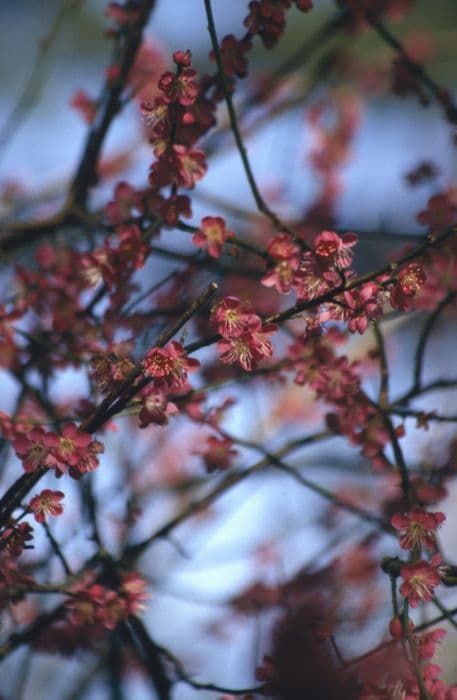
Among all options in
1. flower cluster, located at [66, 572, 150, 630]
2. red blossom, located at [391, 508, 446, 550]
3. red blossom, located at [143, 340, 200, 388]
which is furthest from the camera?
flower cluster, located at [66, 572, 150, 630]

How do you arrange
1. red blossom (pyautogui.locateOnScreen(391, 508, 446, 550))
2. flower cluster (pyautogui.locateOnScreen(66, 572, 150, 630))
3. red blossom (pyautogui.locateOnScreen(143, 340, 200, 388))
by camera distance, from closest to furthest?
1. red blossom (pyautogui.locateOnScreen(143, 340, 200, 388))
2. red blossom (pyautogui.locateOnScreen(391, 508, 446, 550))
3. flower cluster (pyautogui.locateOnScreen(66, 572, 150, 630))

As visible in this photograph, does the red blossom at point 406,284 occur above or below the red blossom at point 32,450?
above

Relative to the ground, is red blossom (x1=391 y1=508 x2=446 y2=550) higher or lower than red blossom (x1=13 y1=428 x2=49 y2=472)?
higher

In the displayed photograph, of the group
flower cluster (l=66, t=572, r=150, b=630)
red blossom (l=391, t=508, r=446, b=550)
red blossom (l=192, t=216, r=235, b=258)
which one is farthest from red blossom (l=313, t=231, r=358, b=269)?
flower cluster (l=66, t=572, r=150, b=630)

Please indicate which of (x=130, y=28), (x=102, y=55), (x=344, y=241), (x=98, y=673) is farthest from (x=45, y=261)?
(x=102, y=55)

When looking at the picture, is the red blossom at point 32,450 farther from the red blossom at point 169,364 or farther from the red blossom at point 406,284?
the red blossom at point 406,284

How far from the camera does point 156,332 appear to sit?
2779 millimetres

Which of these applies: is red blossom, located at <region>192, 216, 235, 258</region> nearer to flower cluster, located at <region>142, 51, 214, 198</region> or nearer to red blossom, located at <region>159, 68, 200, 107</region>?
flower cluster, located at <region>142, 51, 214, 198</region>

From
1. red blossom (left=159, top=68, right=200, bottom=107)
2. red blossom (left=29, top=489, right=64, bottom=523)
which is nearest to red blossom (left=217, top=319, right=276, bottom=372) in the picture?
red blossom (left=29, top=489, right=64, bottom=523)

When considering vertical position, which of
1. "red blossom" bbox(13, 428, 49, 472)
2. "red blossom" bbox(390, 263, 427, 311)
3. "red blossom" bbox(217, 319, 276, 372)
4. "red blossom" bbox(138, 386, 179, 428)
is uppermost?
"red blossom" bbox(390, 263, 427, 311)

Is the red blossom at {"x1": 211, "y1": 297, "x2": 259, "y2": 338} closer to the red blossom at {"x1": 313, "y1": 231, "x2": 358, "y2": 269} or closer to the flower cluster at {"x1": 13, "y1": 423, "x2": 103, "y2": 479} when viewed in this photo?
the red blossom at {"x1": 313, "y1": 231, "x2": 358, "y2": 269}

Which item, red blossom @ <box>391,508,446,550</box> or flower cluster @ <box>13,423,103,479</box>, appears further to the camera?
red blossom @ <box>391,508,446,550</box>

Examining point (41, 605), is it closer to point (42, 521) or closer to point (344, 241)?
point (42, 521)

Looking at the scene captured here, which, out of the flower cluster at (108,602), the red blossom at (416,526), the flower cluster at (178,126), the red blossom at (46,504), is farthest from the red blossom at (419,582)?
the flower cluster at (178,126)
